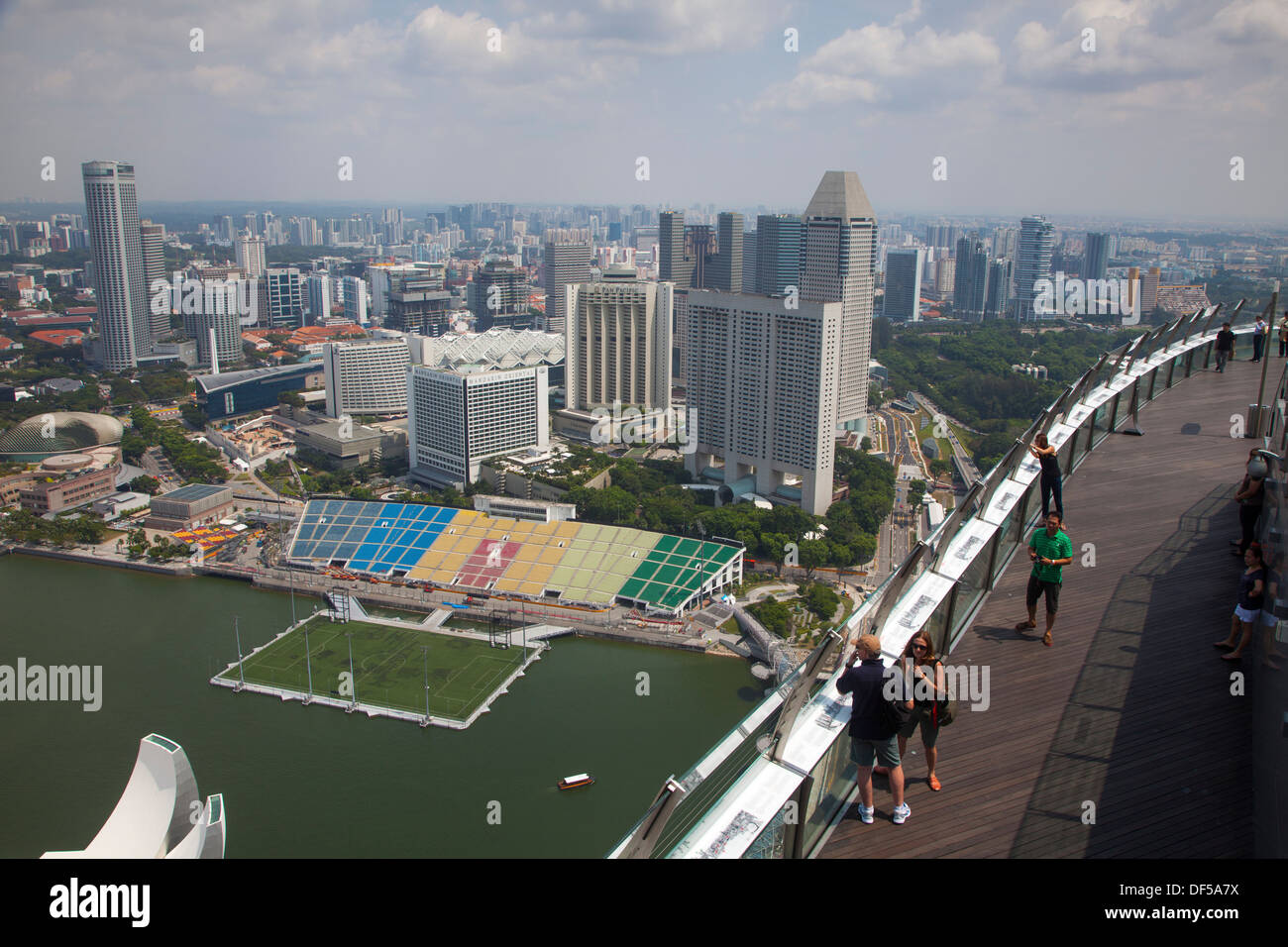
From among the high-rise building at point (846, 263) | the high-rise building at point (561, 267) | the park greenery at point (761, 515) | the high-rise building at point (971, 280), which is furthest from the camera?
the high-rise building at point (971, 280)

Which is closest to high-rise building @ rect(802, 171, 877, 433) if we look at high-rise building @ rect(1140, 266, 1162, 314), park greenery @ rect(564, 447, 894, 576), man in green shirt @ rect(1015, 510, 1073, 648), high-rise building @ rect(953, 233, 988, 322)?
park greenery @ rect(564, 447, 894, 576)

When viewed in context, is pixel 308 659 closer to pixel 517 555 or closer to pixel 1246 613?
pixel 517 555

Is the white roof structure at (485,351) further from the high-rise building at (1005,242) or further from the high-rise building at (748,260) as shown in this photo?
the high-rise building at (1005,242)

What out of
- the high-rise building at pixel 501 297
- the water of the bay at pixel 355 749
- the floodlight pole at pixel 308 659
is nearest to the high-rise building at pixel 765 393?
the water of the bay at pixel 355 749

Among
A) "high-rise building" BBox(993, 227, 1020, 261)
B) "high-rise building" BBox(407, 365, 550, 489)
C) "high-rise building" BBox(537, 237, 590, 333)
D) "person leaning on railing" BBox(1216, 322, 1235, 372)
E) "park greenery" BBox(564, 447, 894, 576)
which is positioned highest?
"high-rise building" BBox(993, 227, 1020, 261)

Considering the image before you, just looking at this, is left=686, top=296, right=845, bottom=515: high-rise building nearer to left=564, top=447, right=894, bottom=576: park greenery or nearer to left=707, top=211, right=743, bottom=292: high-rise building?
left=564, top=447, right=894, bottom=576: park greenery

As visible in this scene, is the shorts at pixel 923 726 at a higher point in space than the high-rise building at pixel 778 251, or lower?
lower

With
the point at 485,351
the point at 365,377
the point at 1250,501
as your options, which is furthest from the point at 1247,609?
the point at 365,377
